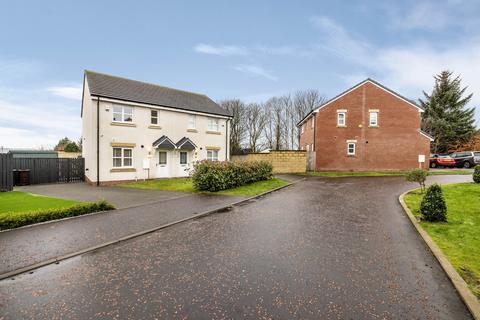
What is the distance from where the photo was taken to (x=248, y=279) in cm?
430

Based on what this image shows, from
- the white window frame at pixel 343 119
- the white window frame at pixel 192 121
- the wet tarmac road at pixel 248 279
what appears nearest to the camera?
the wet tarmac road at pixel 248 279

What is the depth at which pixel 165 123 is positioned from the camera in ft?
73.9

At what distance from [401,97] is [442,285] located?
2942 cm

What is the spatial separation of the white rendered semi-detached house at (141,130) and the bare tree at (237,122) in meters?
21.9

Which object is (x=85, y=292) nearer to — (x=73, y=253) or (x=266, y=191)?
(x=73, y=253)

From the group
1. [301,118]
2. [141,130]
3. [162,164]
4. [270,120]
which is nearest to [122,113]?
[141,130]

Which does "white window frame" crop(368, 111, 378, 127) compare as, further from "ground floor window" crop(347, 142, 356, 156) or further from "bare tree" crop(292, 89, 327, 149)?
"bare tree" crop(292, 89, 327, 149)

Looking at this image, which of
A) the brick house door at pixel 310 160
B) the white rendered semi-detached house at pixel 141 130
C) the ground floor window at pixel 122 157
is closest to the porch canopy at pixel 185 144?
the white rendered semi-detached house at pixel 141 130

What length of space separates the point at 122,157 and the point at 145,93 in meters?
6.54

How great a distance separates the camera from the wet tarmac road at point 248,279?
3443 millimetres

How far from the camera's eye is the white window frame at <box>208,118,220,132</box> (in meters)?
26.3

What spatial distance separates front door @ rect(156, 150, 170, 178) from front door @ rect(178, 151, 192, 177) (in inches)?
50.6

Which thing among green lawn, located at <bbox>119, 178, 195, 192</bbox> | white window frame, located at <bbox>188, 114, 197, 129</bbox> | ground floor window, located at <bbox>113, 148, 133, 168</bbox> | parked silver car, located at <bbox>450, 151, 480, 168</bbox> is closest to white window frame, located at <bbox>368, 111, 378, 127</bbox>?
parked silver car, located at <bbox>450, 151, 480, 168</bbox>

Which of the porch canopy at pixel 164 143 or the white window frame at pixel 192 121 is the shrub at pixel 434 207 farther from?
the white window frame at pixel 192 121
